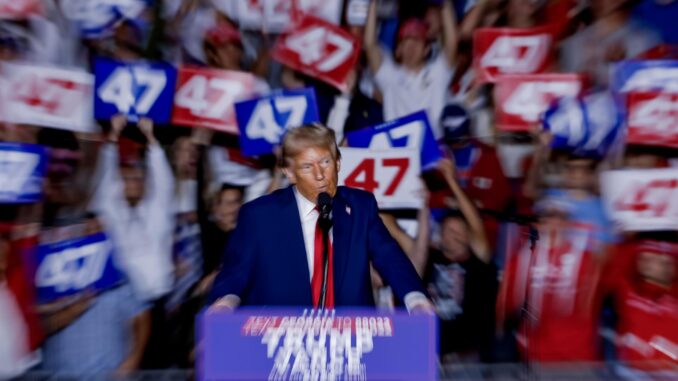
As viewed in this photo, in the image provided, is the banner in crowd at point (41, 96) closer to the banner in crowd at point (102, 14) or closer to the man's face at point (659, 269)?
the banner in crowd at point (102, 14)

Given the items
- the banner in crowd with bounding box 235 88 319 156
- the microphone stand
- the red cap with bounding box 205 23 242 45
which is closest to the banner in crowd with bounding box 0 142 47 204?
the banner in crowd with bounding box 235 88 319 156

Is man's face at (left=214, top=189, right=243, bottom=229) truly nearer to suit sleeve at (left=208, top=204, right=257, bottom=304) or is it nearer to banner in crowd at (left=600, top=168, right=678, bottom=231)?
suit sleeve at (left=208, top=204, right=257, bottom=304)

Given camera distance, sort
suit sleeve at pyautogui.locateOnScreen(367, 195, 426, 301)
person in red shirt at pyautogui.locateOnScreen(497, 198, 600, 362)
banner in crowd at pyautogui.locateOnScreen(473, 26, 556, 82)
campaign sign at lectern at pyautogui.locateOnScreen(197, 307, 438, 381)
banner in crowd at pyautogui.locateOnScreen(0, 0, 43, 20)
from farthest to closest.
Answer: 1. banner in crowd at pyautogui.locateOnScreen(473, 26, 556, 82)
2. banner in crowd at pyautogui.locateOnScreen(0, 0, 43, 20)
3. person in red shirt at pyautogui.locateOnScreen(497, 198, 600, 362)
4. suit sleeve at pyautogui.locateOnScreen(367, 195, 426, 301)
5. campaign sign at lectern at pyautogui.locateOnScreen(197, 307, 438, 381)

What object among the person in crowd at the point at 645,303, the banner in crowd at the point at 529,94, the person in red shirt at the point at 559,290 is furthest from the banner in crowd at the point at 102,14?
the person in crowd at the point at 645,303

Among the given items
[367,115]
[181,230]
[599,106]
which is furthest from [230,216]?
[599,106]

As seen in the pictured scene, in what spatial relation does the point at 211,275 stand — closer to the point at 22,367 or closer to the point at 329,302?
the point at 22,367

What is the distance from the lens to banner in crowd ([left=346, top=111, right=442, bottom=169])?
3553 millimetres

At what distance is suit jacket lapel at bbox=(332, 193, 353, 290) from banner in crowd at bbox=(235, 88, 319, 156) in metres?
1.69

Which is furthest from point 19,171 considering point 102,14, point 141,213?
point 102,14

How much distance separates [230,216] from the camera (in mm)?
3732

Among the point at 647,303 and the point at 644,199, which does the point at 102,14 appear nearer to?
the point at 644,199

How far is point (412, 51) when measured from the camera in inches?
163

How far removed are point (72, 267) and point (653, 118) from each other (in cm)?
296

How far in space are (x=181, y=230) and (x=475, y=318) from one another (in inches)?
63.2
